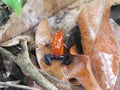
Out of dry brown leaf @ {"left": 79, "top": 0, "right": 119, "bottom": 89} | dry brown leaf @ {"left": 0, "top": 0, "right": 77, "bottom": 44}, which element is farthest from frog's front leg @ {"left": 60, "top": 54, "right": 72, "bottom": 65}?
dry brown leaf @ {"left": 0, "top": 0, "right": 77, "bottom": 44}

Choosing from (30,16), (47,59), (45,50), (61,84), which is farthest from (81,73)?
(30,16)

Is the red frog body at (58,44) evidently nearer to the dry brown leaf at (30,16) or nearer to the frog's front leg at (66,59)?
the frog's front leg at (66,59)

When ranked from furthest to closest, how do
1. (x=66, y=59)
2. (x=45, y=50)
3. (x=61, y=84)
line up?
1. (x=45, y=50)
2. (x=66, y=59)
3. (x=61, y=84)

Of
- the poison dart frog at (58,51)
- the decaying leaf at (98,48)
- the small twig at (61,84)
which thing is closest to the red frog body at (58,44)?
the poison dart frog at (58,51)

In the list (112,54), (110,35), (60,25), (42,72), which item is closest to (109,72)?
(112,54)

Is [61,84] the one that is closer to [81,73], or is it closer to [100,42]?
[81,73]

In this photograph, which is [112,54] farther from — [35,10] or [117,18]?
[35,10]

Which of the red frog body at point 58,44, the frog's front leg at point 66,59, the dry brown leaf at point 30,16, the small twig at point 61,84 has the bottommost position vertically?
the small twig at point 61,84
